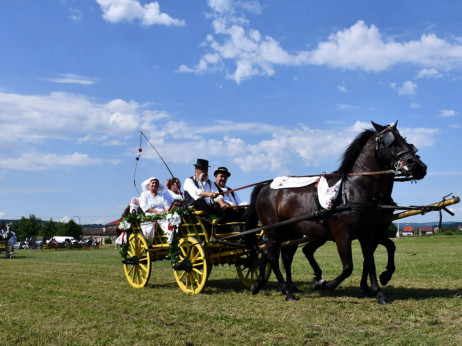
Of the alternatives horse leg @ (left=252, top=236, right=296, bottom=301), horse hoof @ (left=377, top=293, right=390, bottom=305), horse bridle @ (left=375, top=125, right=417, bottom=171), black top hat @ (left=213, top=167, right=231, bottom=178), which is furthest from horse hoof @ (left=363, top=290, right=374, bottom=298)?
black top hat @ (left=213, top=167, right=231, bottom=178)

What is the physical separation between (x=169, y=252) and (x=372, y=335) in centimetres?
526

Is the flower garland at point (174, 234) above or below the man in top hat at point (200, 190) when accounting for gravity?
below

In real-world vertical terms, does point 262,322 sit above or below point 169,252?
below

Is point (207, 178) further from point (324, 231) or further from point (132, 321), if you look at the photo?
point (132, 321)

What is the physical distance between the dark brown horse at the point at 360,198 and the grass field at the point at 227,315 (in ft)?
2.27

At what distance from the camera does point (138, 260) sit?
11.0 metres

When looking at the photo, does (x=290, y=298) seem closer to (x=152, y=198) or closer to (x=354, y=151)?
(x=354, y=151)

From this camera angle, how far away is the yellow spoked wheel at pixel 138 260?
10734mm

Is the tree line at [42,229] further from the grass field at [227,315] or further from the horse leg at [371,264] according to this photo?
the horse leg at [371,264]

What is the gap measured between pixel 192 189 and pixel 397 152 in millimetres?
3965

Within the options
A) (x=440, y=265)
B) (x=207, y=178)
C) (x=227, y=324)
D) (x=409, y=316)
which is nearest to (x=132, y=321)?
(x=227, y=324)

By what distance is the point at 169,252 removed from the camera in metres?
10.1

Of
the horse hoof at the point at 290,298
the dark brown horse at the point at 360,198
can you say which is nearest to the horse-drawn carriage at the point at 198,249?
the dark brown horse at the point at 360,198

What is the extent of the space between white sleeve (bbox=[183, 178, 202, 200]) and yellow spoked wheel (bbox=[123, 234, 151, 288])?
164 centimetres
